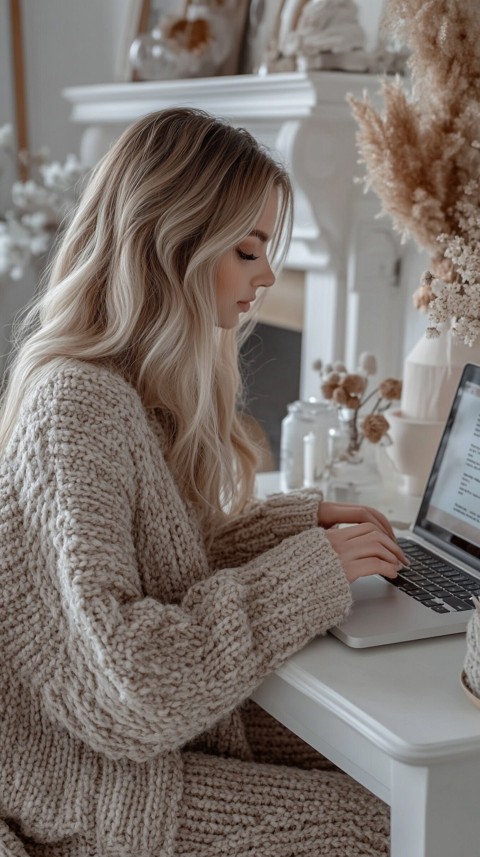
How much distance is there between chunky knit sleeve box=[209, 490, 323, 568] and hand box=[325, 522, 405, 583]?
0.41 feet

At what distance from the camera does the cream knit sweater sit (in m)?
0.91

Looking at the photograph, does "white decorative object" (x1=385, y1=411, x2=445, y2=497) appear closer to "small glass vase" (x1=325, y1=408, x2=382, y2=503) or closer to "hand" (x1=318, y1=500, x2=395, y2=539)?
"small glass vase" (x1=325, y1=408, x2=382, y2=503)

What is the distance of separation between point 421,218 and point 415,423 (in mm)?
295

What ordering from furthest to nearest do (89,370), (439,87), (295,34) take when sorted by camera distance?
(295,34), (439,87), (89,370)

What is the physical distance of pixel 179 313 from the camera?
3.60 ft

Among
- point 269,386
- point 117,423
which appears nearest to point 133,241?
point 117,423

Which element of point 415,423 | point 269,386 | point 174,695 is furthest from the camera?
point 269,386

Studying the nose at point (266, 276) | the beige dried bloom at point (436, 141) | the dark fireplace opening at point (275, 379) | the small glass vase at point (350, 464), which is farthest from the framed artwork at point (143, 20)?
the nose at point (266, 276)

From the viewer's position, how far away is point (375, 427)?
1437 millimetres

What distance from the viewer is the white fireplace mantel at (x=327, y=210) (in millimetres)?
2027

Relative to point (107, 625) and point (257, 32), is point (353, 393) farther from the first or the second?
point (257, 32)

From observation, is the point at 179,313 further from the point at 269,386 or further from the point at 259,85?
the point at 269,386

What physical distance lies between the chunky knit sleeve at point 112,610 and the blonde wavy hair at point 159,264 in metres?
0.11

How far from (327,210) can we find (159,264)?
1077 mm
